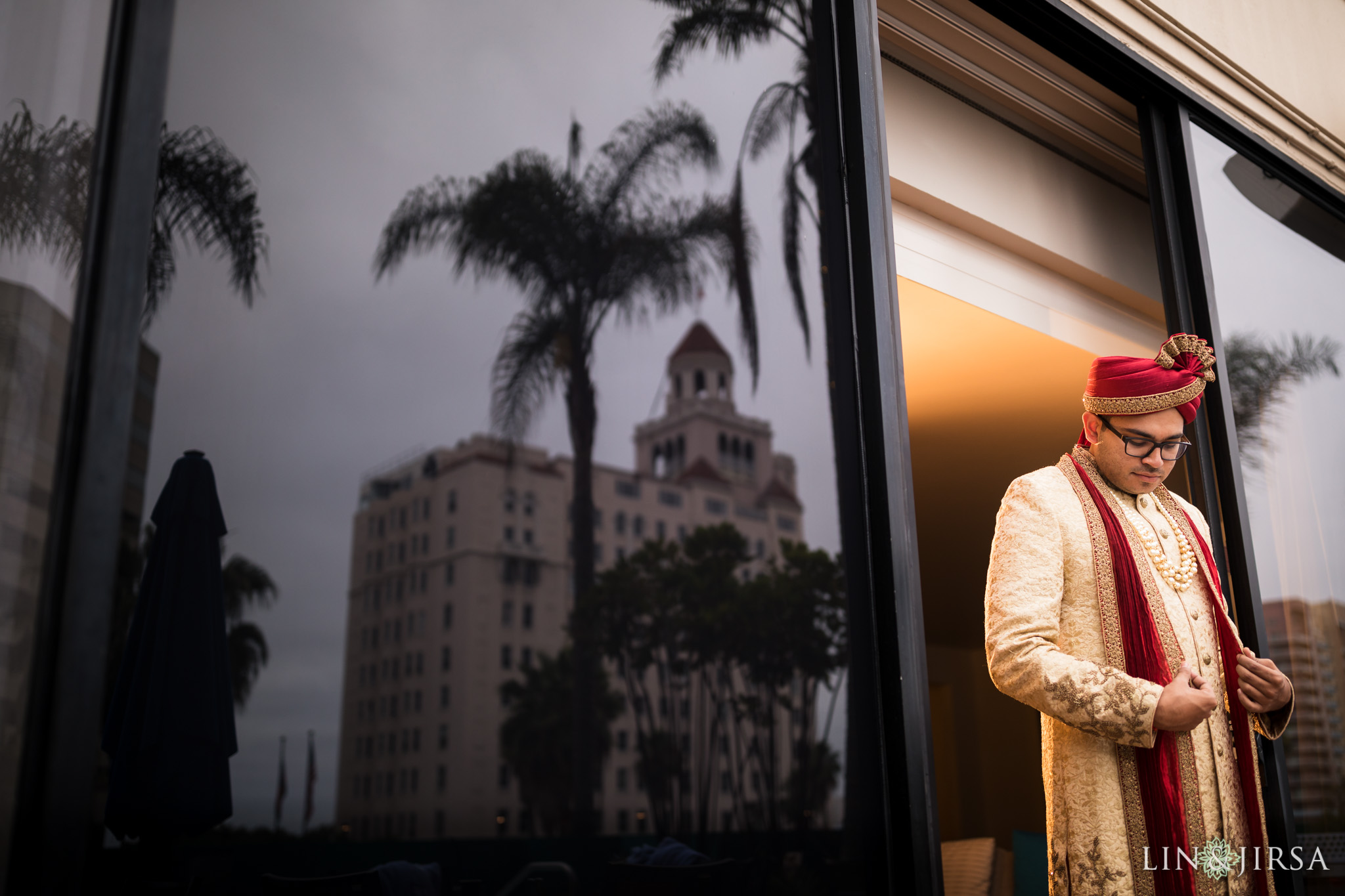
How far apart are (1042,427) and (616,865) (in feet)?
13.6

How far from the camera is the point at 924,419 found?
531cm

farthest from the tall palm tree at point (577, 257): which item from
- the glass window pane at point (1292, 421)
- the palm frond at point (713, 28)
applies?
the glass window pane at point (1292, 421)

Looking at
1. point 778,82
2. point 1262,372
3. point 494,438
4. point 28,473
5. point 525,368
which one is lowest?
point 28,473

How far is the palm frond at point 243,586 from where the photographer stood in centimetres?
136

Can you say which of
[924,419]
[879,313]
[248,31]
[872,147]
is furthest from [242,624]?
[924,419]

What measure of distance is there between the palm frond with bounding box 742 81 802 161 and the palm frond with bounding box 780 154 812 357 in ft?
0.22

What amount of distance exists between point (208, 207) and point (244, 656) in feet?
2.05

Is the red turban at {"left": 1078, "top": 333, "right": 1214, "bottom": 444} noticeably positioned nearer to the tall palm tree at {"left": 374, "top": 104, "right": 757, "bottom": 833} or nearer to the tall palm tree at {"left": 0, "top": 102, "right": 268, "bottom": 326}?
the tall palm tree at {"left": 374, "top": 104, "right": 757, "bottom": 833}

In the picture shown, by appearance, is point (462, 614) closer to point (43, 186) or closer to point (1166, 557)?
point (43, 186)

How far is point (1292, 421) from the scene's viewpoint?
11.8 feet

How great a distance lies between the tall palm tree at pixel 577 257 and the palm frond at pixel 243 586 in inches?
16.6

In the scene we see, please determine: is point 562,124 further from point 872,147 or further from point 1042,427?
point 1042,427

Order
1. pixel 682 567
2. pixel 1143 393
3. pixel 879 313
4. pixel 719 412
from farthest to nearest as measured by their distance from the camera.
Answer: pixel 1143 393 < pixel 879 313 < pixel 719 412 < pixel 682 567

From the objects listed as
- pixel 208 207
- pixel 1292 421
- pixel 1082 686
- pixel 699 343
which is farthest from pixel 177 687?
pixel 1292 421
